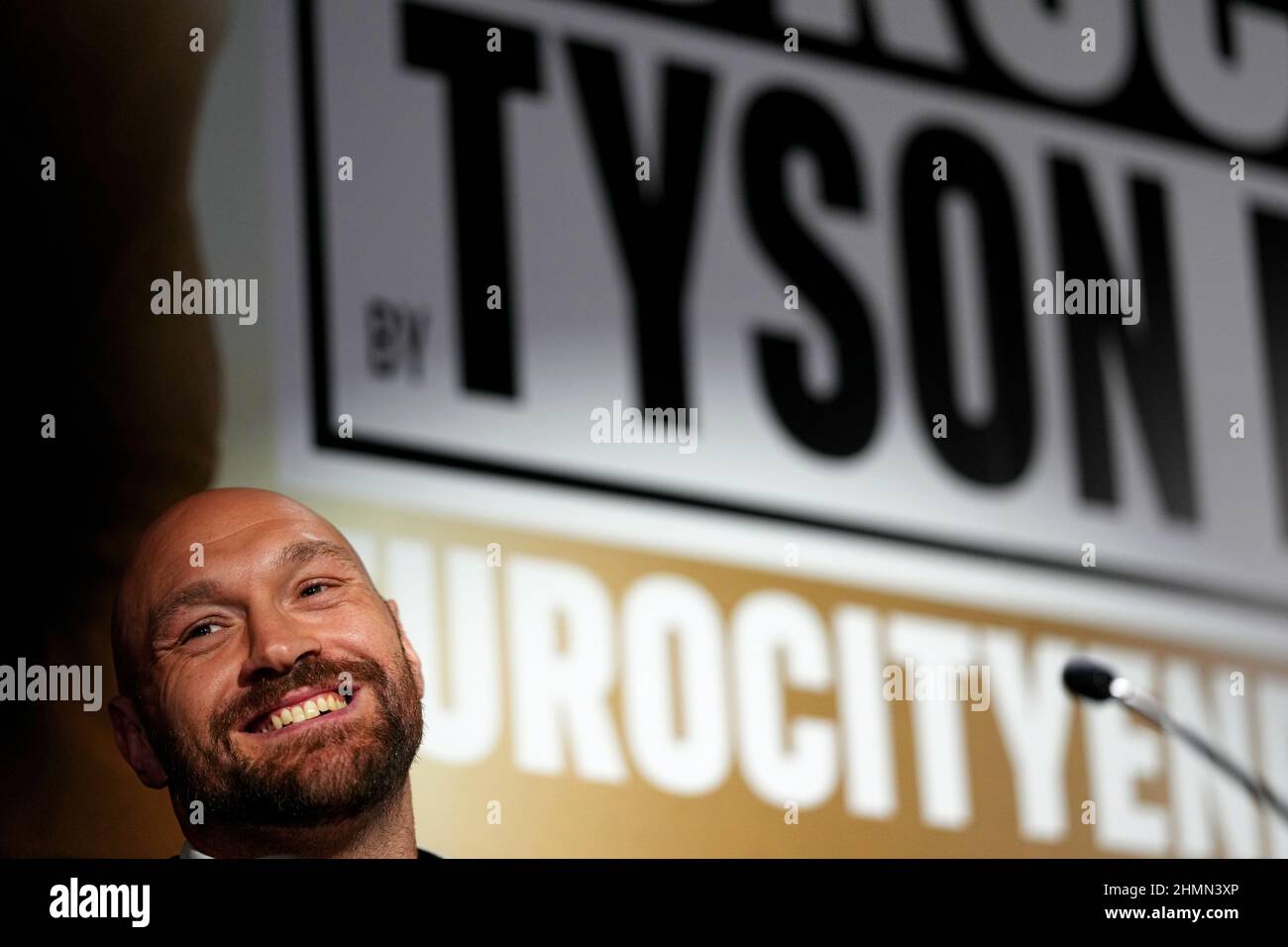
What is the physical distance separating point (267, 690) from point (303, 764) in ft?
0.51

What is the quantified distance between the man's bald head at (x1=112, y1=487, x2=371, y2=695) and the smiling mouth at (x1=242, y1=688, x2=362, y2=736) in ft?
0.96

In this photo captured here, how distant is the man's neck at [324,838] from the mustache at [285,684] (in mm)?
181

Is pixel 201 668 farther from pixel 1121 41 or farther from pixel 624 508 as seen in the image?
pixel 1121 41

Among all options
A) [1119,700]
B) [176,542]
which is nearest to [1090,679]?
[1119,700]

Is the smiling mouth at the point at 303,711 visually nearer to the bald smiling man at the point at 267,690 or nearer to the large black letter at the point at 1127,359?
the bald smiling man at the point at 267,690

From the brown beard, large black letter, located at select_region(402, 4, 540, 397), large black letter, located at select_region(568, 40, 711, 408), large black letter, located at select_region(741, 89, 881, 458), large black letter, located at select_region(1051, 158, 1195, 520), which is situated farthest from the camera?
large black letter, located at select_region(1051, 158, 1195, 520)

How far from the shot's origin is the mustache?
3031 millimetres

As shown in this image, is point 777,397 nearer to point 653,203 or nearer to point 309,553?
point 653,203

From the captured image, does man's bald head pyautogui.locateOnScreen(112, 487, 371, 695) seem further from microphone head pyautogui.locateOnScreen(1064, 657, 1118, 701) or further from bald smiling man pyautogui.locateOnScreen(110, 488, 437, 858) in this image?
microphone head pyautogui.locateOnScreen(1064, 657, 1118, 701)

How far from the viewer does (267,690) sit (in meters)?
3.04

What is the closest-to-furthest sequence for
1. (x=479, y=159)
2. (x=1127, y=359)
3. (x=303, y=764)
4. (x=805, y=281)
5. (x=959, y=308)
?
1. (x=303, y=764)
2. (x=479, y=159)
3. (x=805, y=281)
4. (x=959, y=308)
5. (x=1127, y=359)

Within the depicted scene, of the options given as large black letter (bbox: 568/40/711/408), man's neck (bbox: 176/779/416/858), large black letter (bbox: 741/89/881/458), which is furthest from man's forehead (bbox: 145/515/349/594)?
large black letter (bbox: 741/89/881/458)

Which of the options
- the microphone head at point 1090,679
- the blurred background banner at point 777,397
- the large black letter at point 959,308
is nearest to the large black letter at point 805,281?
the blurred background banner at point 777,397
